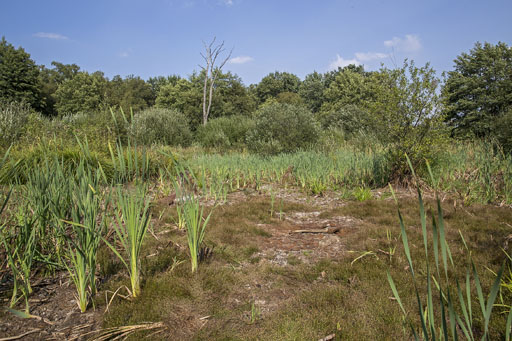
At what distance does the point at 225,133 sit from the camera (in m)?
19.4

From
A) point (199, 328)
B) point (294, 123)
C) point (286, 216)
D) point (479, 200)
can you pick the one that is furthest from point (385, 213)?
point (294, 123)

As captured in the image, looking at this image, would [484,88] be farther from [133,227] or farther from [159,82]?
[159,82]

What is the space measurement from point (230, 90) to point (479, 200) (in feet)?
122

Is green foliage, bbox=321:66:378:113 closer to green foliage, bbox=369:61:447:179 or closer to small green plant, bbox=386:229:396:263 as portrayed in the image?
green foliage, bbox=369:61:447:179

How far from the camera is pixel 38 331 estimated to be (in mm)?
1782

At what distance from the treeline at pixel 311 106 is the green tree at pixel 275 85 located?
0.73 feet

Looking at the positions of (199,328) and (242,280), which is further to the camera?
(242,280)

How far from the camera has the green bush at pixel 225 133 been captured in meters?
17.8

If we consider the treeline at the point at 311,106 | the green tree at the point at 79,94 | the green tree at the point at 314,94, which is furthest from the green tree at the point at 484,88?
the green tree at the point at 79,94

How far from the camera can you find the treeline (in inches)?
241

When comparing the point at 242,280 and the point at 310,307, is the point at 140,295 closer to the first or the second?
the point at 242,280

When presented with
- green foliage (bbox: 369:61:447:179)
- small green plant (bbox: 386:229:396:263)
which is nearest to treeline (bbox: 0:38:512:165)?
green foliage (bbox: 369:61:447:179)

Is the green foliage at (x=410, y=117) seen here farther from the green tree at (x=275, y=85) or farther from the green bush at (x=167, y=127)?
the green tree at (x=275, y=85)

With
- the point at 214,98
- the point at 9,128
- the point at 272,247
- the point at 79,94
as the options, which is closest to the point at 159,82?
the point at 79,94
